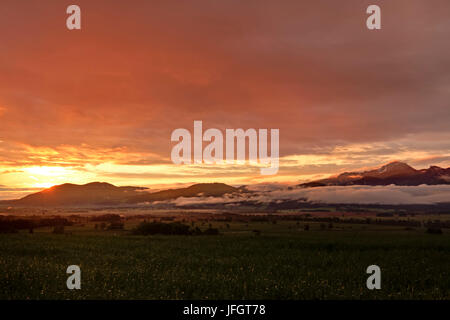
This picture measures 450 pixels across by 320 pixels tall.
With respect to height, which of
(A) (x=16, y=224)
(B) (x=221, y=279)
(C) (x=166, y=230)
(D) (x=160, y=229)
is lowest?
(C) (x=166, y=230)

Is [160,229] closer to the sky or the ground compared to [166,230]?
closer to the sky

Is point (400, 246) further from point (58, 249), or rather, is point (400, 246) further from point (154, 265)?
point (58, 249)

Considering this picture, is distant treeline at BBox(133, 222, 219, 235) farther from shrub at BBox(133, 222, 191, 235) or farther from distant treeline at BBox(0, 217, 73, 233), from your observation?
distant treeline at BBox(0, 217, 73, 233)

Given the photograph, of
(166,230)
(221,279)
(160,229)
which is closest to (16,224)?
(160,229)

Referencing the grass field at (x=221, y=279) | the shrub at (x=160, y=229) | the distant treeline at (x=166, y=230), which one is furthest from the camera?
the shrub at (x=160, y=229)

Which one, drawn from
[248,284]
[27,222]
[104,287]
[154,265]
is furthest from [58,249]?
[27,222]

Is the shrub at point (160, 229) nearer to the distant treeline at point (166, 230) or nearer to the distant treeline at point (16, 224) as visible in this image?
the distant treeline at point (166, 230)

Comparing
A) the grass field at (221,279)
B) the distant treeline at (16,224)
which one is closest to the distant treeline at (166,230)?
the distant treeline at (16,224)

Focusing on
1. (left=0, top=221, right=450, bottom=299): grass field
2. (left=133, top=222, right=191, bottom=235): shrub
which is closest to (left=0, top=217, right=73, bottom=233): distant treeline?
(left=133, top=222, right=191, bottom=235): shrub

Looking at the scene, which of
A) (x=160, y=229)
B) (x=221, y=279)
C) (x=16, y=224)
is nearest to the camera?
(x=221, y=279)

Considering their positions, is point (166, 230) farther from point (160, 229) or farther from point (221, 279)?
point (221, 279)

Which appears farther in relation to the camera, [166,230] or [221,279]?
[166,230]

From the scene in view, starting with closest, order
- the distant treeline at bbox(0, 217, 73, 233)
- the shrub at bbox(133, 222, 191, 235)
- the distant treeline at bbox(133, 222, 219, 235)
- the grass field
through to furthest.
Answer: the grass field, the distant treeline at bbox(0, 217, 73, 233), the distant treeline at bbox(133, 222, 219, 235), the shrub at bbox(133, 222, 191, 235)

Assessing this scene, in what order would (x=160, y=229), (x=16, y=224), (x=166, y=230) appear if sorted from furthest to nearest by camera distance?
1. (x=160, y=229)
2. (x=166, y=230)
3. (x=16, y=224)
